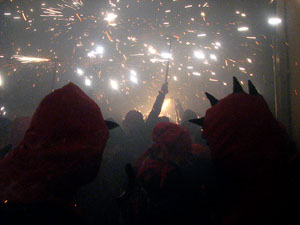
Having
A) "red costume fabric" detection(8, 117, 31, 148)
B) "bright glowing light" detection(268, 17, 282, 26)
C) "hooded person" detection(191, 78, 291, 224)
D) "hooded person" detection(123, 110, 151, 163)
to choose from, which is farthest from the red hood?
"red costume fabric" detection(8, 117, 31, 148)

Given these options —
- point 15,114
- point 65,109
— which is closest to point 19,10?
point 15,114

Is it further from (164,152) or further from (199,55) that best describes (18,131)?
(199,55)

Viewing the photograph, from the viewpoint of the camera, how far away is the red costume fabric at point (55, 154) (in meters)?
1.42

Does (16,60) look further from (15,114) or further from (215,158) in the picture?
(215,158)

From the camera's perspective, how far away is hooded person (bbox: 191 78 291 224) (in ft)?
4.27

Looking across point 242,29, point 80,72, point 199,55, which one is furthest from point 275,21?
point 80,72

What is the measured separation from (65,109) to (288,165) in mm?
2013

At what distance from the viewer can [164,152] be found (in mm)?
2254

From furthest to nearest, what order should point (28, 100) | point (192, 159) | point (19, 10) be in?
1. point (28, 100)
2. point (19, 10)
3. point (192, 159)

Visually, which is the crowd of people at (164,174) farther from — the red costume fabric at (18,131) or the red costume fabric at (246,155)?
Answer: the red costume fabric at (18,131)

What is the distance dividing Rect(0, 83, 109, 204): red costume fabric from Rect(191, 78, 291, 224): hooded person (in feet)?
3.88

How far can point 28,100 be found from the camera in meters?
11.9

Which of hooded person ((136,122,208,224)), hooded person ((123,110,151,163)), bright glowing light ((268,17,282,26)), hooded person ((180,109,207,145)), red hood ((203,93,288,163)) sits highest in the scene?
bright glowing light ((268,17,282,26))

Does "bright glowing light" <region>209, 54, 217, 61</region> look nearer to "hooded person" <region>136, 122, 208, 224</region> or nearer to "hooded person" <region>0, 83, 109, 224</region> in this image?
"hooded person" <region>136, 122, 208, 224</region>
